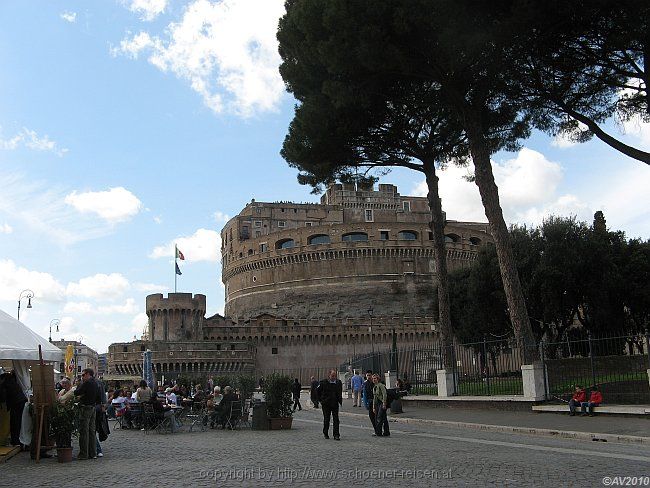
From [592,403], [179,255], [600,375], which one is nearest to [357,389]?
[600,375]

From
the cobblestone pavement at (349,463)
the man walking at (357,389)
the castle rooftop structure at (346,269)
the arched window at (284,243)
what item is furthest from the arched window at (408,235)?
the cobblestone pavement at (349,463)

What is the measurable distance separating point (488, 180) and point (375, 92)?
13.9ft

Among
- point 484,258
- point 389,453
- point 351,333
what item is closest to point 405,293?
point 351,333

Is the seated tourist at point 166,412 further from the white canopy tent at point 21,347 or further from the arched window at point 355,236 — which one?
the arched window at point 355,236

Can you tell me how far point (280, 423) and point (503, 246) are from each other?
7719 millimetres

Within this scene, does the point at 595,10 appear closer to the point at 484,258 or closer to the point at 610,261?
the point at 610,261

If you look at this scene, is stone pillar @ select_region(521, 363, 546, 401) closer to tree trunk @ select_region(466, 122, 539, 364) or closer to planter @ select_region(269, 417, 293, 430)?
tree trunk @ select_region(466, 122, 539, 364)

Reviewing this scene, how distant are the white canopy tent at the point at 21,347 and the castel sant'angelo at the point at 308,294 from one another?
1134 inches

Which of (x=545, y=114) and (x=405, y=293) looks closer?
(x=545, y=114)

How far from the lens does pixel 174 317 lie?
170 feet

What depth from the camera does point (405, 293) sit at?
6394 cm

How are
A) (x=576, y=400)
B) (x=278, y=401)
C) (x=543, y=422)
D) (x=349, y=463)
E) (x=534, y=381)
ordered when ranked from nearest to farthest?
(x=349, y=463) < (x=543, y=422) < (x=278, y=401) < (x=576, y=400) < (x=534, y=381)

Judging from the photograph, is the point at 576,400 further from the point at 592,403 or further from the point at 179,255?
the point at 179,255

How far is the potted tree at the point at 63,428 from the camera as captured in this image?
9484 millimetres
